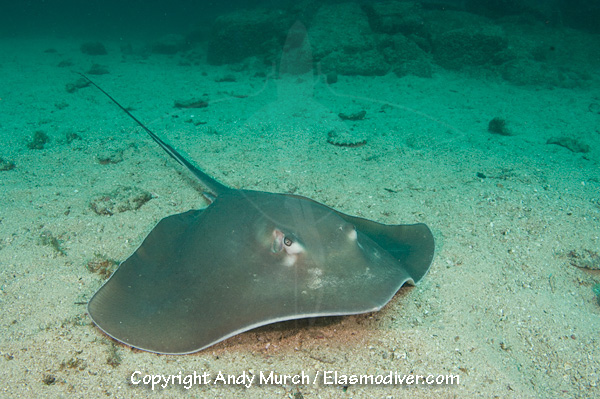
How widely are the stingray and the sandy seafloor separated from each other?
0.35 m

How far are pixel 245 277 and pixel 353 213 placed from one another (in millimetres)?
2286

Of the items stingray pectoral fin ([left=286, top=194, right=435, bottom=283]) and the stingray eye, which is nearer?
the stingray eye

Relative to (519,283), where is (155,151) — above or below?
below

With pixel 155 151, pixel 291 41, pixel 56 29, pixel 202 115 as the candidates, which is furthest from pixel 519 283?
pixel 56 29

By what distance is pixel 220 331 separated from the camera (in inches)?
77.4

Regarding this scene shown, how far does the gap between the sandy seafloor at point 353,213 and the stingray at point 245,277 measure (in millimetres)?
353

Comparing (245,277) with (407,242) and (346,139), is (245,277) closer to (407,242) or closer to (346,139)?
(407,242)

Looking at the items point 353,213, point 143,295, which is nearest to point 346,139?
point 353,213

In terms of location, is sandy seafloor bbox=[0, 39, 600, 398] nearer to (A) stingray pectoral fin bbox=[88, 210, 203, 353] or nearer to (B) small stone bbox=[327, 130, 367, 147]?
(B) small stone bbox=[327, 130, 367, 147]

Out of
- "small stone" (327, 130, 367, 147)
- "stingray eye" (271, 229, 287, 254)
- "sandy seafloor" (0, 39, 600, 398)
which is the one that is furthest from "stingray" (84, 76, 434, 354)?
"small stone" (327, 130, 367, 147)

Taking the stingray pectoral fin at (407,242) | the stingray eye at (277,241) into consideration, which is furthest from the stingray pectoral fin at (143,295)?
the stingray pectoral fin at (407,242)

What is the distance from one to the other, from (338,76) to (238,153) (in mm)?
7526

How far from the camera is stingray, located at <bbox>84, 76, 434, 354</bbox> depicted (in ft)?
6.57

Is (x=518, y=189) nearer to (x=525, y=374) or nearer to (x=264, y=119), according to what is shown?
(x=525, y=374)
